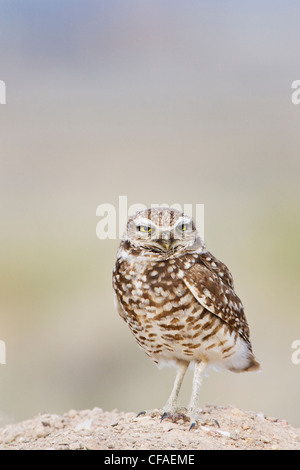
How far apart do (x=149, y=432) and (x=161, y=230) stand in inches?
51.0

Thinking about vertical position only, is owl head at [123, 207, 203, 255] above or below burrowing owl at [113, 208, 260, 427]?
above

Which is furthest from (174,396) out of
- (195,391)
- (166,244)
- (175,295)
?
(166,244)

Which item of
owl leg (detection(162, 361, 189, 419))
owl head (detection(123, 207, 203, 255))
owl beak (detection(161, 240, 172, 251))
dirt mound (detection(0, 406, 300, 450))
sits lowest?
dirt mound (detection(0, 406, 300, 450))

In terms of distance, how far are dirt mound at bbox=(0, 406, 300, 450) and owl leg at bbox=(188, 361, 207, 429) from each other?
2.4 inches

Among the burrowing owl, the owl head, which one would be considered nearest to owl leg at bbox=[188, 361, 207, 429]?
the burrowing owl

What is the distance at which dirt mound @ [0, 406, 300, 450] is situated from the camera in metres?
4.52

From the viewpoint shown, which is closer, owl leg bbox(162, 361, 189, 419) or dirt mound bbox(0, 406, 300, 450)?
dirt mound bbox(0, 406, 300, 450)

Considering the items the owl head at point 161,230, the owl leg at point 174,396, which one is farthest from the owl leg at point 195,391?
the owl head at point 161,230

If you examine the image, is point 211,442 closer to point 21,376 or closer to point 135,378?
point 135,378

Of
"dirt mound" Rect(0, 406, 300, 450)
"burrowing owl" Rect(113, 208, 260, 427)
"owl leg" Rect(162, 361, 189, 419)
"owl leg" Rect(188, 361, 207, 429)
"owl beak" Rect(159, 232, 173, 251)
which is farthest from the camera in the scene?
"owl leg" Rect(162, 361, 189, 419)

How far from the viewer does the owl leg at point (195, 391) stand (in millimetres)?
4992

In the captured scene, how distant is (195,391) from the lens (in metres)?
5.14

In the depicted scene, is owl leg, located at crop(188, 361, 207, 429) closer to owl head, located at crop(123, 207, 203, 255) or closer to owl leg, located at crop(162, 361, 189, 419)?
owl leg, located at crop(162, 361, 189, 419)
